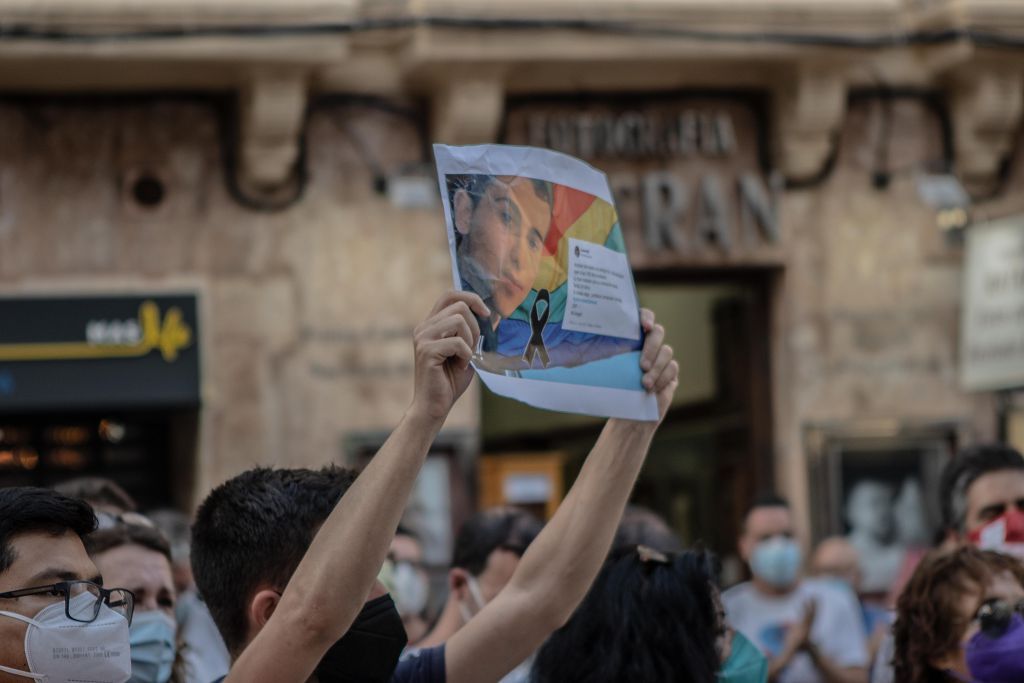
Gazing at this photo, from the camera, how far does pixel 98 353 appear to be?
11102mm

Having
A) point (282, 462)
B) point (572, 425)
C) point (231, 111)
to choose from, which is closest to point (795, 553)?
point (282, 462)

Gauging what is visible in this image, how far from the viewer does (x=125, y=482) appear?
1209 centimetres

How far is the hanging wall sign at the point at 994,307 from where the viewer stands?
11102 millimetres

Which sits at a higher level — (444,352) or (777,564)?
(444,352)

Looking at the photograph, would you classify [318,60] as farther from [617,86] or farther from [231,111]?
[617,86]

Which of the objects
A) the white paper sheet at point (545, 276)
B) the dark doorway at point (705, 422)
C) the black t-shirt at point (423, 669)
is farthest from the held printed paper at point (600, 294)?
the dark doorway at point (705, 422)

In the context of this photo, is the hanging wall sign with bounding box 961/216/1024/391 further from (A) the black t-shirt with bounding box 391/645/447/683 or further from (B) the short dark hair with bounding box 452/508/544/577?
(A) the black t-shirt with bounding box 391/645/447/683

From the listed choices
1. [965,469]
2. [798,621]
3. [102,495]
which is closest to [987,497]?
[965,469]

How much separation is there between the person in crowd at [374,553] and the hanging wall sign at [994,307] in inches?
312

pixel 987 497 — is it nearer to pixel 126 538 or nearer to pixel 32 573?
pixel 126 538

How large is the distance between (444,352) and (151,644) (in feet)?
6.41

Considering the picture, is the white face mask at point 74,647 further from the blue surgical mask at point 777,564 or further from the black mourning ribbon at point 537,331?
the blue surgical mask at point 777,564

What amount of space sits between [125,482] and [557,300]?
30.7ft

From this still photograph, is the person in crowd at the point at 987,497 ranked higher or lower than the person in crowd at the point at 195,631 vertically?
higher
